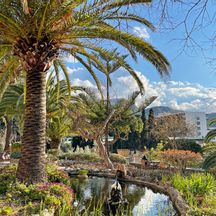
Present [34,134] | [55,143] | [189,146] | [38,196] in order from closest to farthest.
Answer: [38,196]
[34,134]
[55,143]
[189,146]

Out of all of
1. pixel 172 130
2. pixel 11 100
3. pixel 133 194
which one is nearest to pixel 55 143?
pixel 11 100

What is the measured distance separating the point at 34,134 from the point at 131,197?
4508 mm

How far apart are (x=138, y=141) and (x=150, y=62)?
35.2 meters

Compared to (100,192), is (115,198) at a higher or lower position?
higher

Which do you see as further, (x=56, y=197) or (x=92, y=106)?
(x=92, y=106)

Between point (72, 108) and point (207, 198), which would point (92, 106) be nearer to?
point (72, 108)

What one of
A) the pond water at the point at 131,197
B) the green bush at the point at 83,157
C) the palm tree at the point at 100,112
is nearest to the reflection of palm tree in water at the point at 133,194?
the pond water at the point at 131,197

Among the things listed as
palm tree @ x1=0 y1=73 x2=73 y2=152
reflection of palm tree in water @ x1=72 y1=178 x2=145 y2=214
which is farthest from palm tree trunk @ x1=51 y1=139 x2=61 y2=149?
reflection of palm tree in water @ x1=72 y1=178 x2=145 y2=214

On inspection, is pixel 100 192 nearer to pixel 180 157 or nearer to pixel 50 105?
pixel 180 157

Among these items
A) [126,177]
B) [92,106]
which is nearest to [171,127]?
[92,106]

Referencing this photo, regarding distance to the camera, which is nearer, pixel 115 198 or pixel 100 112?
pixel 115 198

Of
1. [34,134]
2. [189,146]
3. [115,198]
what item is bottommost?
[115,198]

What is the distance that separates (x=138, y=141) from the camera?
45250 millimetres

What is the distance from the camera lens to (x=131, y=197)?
38.8 ft
